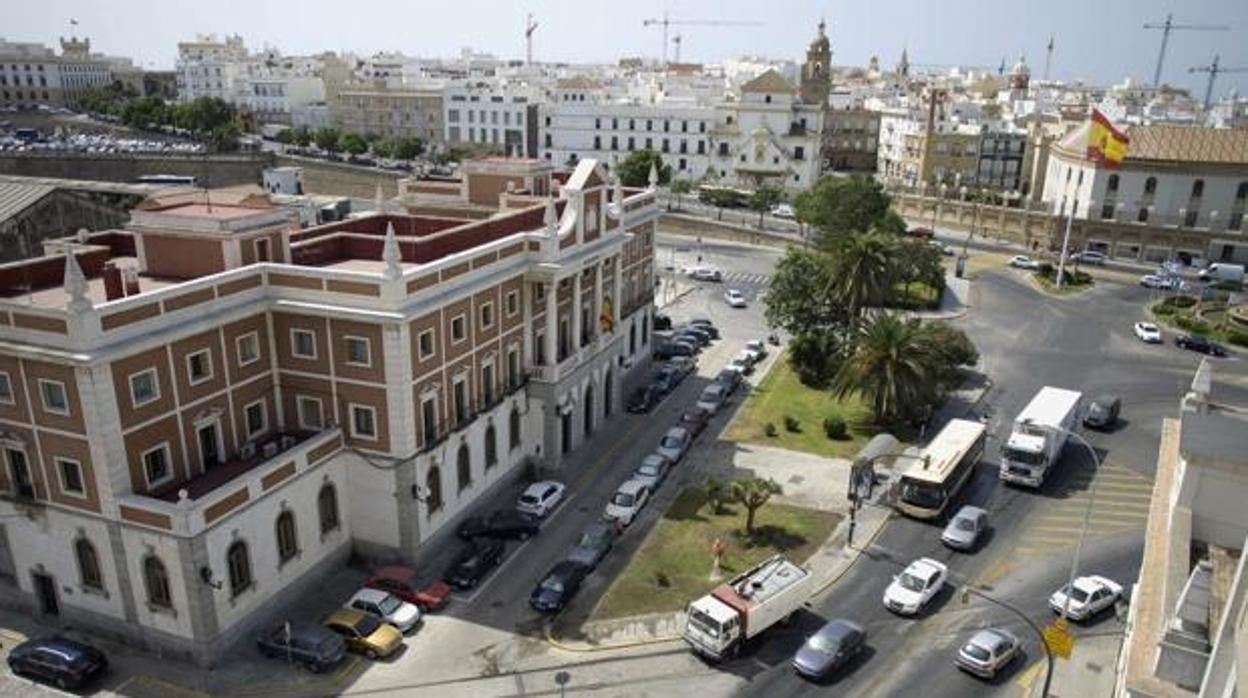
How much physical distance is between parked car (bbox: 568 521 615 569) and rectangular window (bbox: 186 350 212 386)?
57.2ft

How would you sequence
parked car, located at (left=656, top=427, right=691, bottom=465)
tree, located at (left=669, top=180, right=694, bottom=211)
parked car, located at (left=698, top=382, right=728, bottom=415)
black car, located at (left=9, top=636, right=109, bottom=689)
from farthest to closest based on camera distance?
tree, located at (left=669, top=180, right=694, bottom=211) → parked car, located at (left=698, top=382, right=728, bottom=415) → parked car, located at (left=656, top=427, right=691, bottom=465) → black car, located at (left=9, top=636, right=109, bottom=689)

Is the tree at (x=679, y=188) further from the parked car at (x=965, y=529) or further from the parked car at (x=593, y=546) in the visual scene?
the parked car at (x=593, y=546)

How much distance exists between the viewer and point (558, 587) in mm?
38969

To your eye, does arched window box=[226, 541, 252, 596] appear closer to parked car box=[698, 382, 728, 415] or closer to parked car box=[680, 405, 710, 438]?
parked car box=[680, 405, 710, 438]

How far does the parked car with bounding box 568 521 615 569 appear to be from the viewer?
41.3m

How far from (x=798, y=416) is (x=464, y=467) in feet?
80.7

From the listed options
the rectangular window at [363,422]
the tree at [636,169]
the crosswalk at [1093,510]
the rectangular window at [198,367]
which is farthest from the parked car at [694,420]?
the tree at [636,169]

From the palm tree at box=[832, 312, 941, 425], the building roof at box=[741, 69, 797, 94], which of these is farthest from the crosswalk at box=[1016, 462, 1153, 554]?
the building roof at box=[741, 69, 797, 94]

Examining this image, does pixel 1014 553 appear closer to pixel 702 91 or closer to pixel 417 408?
pixel 417 408

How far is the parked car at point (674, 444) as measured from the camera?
2061 inches

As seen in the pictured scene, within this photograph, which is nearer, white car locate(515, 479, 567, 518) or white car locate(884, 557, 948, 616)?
white car locate(884, 557, 948, 616)

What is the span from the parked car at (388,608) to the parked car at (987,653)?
2185 cm

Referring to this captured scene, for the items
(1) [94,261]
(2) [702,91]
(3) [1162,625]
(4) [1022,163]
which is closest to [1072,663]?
(3) [1162,625]

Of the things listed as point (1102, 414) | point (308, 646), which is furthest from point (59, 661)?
point (1102, 414)
